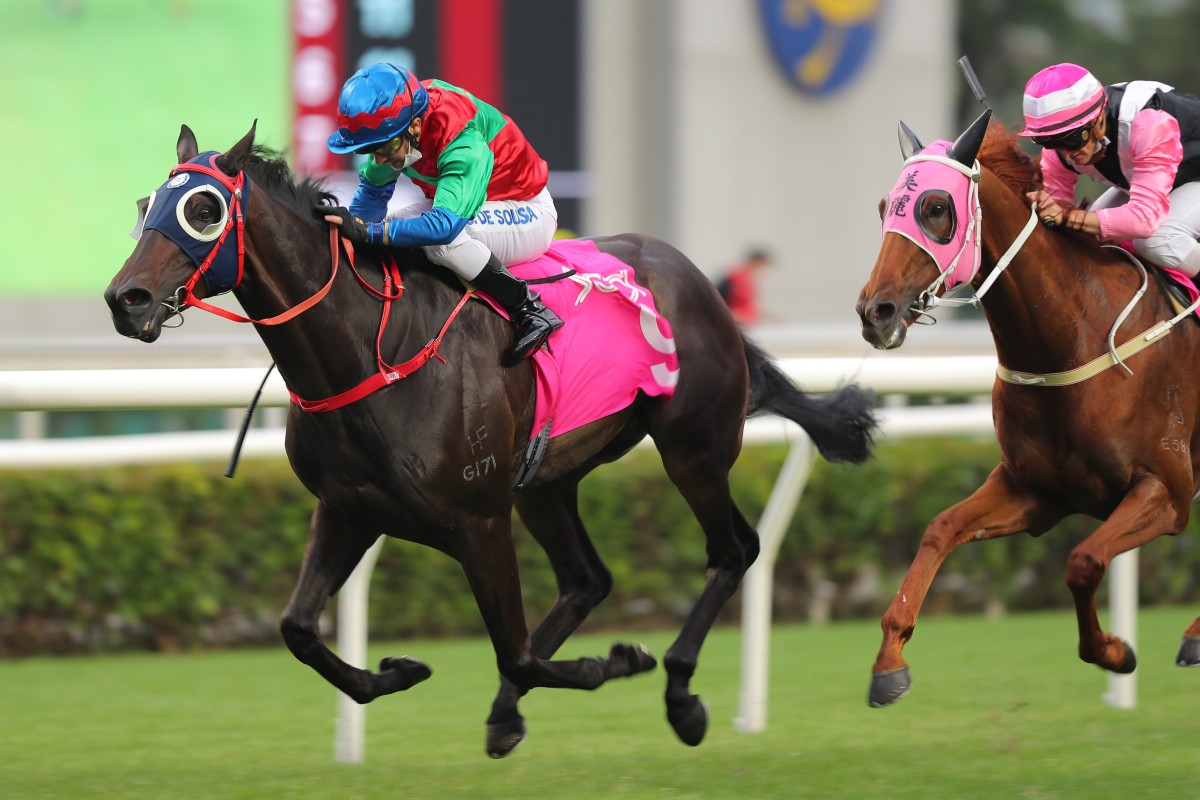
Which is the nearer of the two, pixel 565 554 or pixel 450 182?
pixel 450 182

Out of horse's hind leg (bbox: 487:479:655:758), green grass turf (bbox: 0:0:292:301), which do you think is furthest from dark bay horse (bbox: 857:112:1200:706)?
green grass turf (bbox: 0:0:292:301)

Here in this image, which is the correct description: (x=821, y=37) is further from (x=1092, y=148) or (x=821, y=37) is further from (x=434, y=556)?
(x=1092, y=148)

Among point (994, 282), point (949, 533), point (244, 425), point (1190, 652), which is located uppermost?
point (994, 282)

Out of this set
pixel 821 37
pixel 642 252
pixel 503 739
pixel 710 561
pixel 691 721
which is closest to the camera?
pixel 503 739

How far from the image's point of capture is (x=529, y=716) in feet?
18.7

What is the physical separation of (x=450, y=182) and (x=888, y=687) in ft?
4.93

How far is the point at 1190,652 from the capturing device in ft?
14.4

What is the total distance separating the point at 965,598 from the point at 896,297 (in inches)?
160

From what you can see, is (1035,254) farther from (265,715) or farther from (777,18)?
(777,18)

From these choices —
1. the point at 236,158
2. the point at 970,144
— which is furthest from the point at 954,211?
the point at 236,158

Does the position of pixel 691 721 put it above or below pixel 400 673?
below

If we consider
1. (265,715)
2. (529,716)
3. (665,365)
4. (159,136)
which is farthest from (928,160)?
(159,136)

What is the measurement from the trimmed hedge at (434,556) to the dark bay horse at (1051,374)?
9.35 feet

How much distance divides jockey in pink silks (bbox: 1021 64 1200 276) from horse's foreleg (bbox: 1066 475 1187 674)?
23.7 inches
